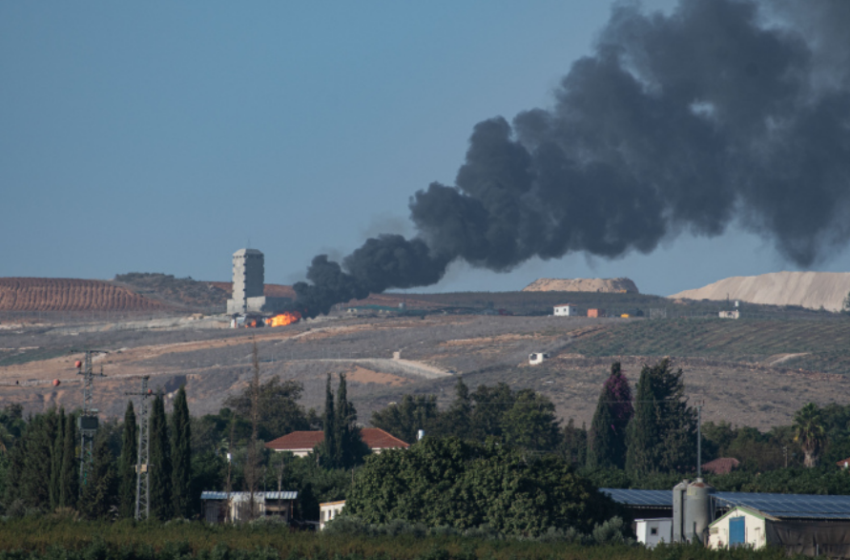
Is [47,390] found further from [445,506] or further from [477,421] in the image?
[445,506]

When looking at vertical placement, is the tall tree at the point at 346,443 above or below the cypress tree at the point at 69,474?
below

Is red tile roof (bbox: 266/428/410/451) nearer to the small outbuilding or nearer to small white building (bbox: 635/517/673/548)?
the small outbuilding

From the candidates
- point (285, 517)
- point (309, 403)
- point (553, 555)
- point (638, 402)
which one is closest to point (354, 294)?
point (309, 403)

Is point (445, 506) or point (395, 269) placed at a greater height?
point (395, 269)

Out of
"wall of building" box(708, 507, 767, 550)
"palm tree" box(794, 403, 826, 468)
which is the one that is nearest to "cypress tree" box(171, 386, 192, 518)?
"wall of building" box(708, 507, 767, 550)

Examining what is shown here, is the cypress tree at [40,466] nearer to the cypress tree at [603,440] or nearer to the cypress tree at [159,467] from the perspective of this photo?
the cypress tree at [159,467]

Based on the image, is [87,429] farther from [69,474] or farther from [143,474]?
[143,474]

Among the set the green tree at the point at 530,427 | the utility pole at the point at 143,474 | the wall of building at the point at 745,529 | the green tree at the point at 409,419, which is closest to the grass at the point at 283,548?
the wall of building at the point at 745,529
